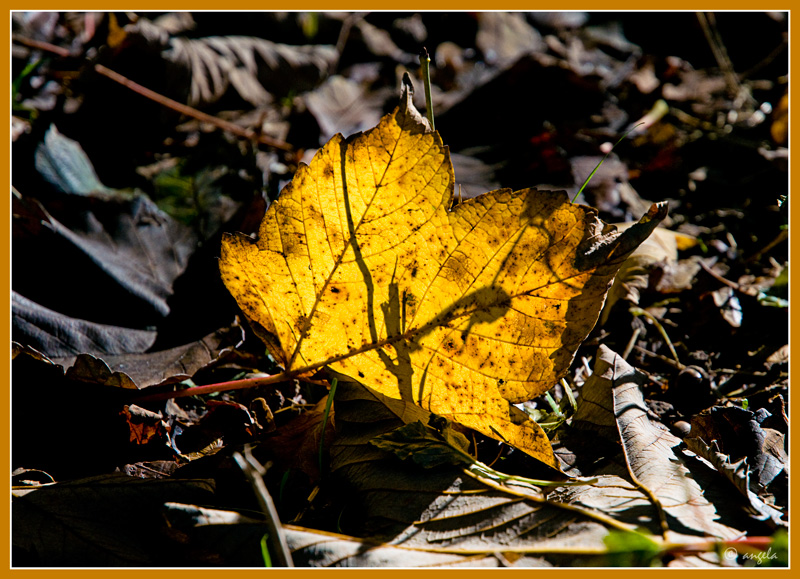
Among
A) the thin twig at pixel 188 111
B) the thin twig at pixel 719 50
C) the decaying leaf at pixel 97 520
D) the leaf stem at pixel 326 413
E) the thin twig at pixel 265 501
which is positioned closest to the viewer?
the thin twig at pixel 265 501

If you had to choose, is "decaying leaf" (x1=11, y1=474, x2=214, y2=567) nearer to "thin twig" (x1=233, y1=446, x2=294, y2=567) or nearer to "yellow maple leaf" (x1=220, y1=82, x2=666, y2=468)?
"thin twig" (x1=233, y1=446, x2=294, y2=567)

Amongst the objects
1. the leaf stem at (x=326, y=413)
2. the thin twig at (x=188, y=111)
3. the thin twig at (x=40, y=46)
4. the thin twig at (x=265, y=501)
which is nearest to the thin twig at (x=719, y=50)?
the thin twig at (x=188, y=111)

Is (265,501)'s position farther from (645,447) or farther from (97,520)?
(645,447)

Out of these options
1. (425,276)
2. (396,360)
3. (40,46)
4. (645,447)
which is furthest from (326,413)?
(40,46)

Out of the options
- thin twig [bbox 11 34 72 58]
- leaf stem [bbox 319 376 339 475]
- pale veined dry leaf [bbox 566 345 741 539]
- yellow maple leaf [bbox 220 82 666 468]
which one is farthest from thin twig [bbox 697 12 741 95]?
thin twig [bbox 11 34 72 58]

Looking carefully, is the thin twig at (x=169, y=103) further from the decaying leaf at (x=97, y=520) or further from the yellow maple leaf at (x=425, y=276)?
the decaying leaf at (x=97, y=520)

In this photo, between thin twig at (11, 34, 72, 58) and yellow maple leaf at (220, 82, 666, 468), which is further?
thin twig at (11, 34, 72, 58)

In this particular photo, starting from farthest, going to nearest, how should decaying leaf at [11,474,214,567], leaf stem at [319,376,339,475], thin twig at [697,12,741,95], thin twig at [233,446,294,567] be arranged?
thin twig at [697,12,741,95] < leaf stem at [319,376,339,475] < decaying leaf at [11,474,214,567] < thin twig at [233,446,294,567]

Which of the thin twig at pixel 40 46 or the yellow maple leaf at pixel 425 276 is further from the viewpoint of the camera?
the thin twig at pixel 40 46

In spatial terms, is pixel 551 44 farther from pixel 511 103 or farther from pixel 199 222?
pixel 199 222
